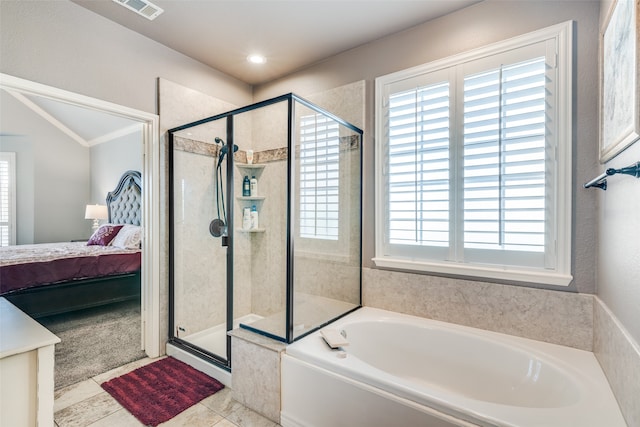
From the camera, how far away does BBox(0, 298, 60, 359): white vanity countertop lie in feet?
3.97

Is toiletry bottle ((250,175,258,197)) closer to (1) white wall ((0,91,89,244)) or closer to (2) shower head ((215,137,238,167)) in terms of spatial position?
(2) shower head ((215,137,238,167))

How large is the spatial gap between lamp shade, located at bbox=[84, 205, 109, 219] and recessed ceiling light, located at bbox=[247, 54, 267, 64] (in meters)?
4.44

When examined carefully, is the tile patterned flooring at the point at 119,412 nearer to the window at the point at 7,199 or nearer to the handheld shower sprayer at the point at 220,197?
the handheld shower sprayer at the point at 220,197

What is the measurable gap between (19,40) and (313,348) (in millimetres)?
2559

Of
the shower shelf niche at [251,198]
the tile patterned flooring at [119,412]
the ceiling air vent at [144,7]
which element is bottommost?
the tile patterned flooring at [119,412]

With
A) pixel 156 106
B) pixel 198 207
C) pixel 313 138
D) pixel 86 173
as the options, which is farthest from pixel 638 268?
pixel 86 173

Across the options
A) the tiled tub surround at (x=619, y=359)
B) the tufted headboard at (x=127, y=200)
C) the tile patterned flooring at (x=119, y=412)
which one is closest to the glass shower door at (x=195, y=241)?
the tile patterned flooring at (x=119, y=412)

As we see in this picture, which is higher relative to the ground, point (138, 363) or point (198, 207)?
point (198, 207)

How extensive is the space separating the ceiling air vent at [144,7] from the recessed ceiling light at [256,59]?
2.60ft

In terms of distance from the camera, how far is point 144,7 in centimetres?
204

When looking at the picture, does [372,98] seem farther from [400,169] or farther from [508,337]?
[508,337]

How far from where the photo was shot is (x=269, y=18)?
2184 millimetres

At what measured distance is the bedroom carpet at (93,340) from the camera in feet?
7.66

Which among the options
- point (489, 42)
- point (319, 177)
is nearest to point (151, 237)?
point (319, 177)
